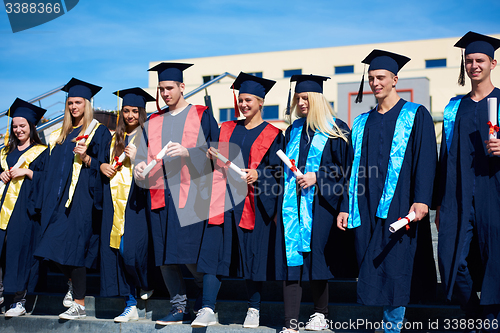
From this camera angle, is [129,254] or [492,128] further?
[129,254]

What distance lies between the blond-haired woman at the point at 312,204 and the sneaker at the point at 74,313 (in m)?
1.75

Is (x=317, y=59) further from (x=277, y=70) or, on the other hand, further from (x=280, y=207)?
(x=280, y=207)

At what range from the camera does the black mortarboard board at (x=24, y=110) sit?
4.55 m

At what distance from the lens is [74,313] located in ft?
12.9

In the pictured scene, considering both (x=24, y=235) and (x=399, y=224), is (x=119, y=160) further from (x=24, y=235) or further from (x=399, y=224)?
(x=399, y=224)

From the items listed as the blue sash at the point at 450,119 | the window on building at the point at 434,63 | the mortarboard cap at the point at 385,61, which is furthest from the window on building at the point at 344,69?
the blue sash at the point at 450,119

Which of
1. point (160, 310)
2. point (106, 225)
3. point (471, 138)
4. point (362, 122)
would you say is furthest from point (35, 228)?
point (471, 138)

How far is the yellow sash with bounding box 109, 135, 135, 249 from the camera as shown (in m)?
3.93

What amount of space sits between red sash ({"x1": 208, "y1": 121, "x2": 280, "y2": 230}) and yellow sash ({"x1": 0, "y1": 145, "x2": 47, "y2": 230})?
1.94 m

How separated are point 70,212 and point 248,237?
1.59 metres

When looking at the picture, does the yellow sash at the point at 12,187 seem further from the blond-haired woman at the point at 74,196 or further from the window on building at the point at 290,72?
the window on building at the point at 290,72

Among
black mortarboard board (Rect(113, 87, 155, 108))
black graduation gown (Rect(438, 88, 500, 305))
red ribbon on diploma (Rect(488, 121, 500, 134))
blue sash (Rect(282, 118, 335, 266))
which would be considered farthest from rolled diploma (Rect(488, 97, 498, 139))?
black mortarboard board (Rect(113, 87, 155, 108))

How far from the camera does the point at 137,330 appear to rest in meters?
3.70

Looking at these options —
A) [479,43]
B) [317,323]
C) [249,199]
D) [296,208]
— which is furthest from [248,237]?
[479,43]
